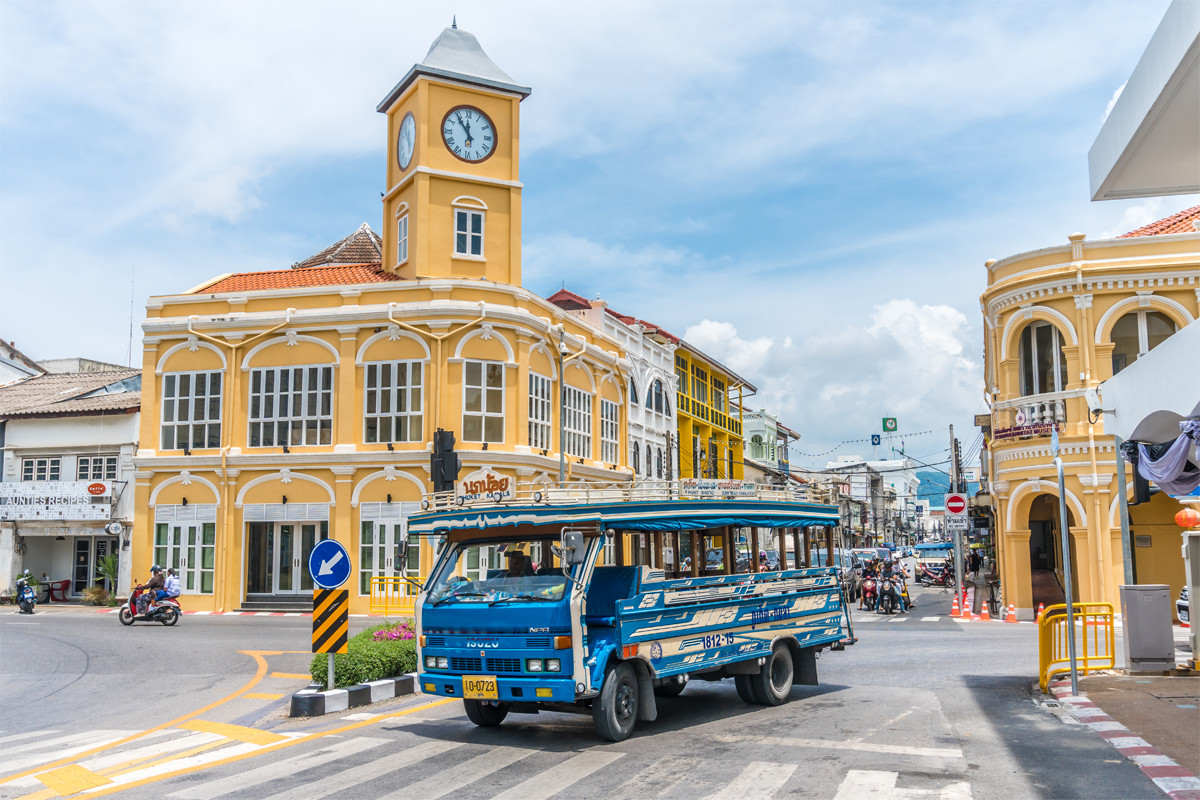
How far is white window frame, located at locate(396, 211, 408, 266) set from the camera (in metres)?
33.4

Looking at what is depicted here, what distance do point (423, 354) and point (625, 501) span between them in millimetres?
20927

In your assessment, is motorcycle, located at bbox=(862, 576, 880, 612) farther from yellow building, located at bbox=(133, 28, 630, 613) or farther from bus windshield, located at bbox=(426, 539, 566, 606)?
bus windshield, located at bbox=(426, 539, 566, 606)

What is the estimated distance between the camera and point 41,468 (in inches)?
1416

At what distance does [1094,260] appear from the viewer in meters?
25.0

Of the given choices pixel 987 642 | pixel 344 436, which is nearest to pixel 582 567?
pixel 987 642

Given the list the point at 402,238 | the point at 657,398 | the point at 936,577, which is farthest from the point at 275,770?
the point at 936,577

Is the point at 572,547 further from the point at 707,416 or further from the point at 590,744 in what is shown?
the point at 707,416

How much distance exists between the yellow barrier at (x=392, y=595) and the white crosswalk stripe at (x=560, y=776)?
65.5ft

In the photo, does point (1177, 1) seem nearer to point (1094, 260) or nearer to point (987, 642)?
point (987, 642)

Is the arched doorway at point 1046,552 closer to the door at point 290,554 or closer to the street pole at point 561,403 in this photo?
the street pole at point 561,403

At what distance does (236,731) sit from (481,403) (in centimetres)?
1979

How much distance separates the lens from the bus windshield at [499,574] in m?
10.2

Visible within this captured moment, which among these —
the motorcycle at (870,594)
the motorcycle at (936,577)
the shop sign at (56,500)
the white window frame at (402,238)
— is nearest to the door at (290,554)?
the shop sign at (56,500)

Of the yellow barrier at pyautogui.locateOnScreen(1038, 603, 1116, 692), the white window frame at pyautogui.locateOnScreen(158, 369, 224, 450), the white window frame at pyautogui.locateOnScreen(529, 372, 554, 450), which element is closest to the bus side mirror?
the yellow barrier at pyautogui.locateOnScreen(1038, 603, 1116, 692)
